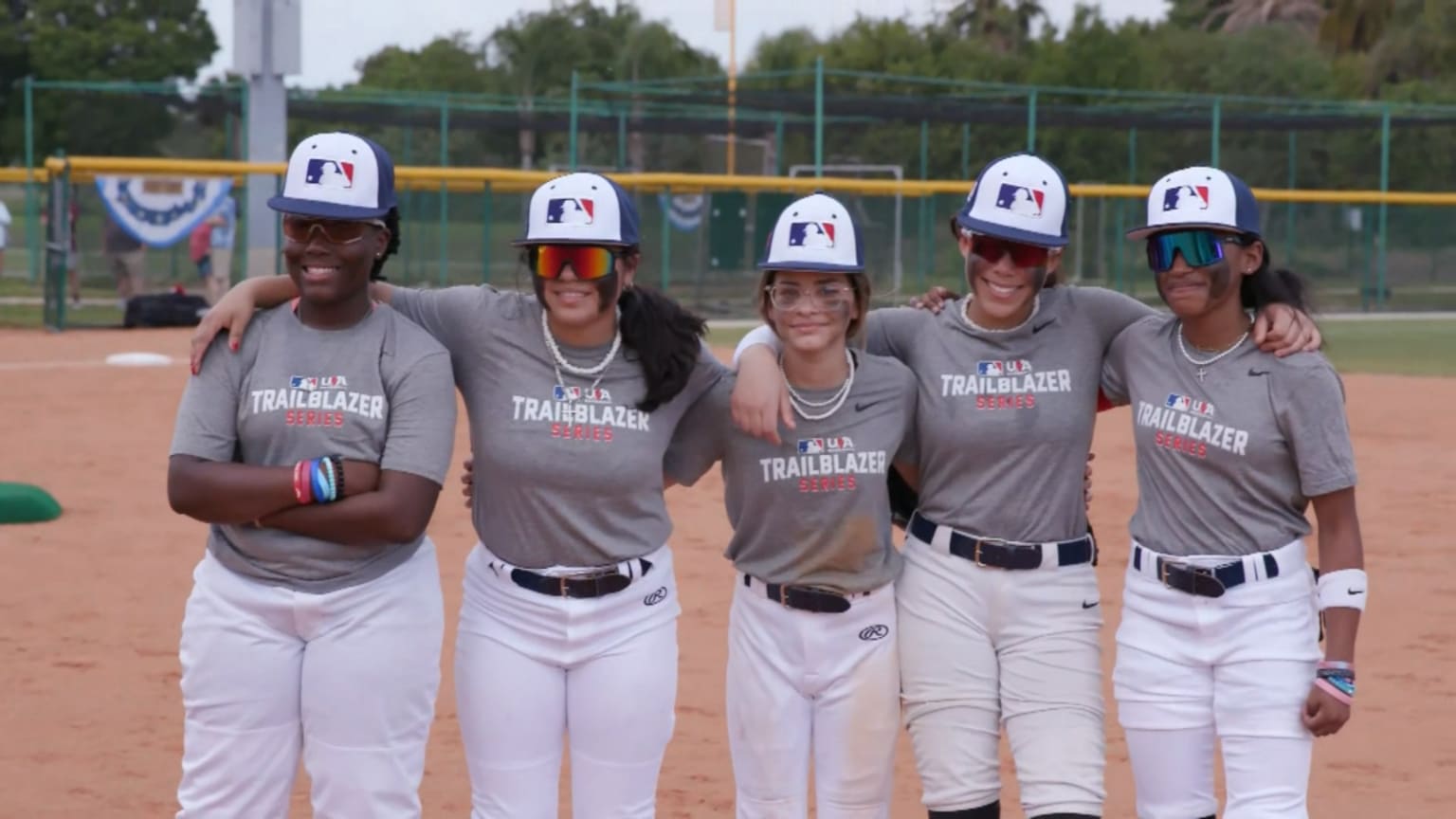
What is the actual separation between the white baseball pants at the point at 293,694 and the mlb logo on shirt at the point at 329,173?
91 centimetres

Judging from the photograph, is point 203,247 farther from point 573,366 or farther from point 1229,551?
point 1229,551

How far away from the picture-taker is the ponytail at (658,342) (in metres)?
4.41

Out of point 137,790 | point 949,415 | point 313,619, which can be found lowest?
point 137,790

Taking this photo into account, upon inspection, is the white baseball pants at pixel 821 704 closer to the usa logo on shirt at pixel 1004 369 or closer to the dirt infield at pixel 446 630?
the usa logo on shirt at pixel 1004 369

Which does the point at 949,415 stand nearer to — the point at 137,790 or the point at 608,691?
the point at 608,691

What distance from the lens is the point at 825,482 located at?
451 cm

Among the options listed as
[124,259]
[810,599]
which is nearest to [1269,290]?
[810,599]

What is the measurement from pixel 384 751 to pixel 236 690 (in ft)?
1.18

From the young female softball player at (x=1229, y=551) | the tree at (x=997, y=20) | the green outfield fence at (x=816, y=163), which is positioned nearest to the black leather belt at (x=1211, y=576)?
the young female softball player at (x=1229, y=551)

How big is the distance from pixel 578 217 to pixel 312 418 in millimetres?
780

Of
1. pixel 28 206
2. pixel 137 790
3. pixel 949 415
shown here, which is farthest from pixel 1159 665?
pixel 28 206

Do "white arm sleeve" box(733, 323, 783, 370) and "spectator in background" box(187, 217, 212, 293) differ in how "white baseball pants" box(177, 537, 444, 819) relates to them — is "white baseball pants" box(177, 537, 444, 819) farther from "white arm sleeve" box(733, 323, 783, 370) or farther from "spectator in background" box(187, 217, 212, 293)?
"spectator in background" box(187, 217, 212, 293)

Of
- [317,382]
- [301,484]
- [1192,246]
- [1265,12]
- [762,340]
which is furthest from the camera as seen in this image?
[1265,12]

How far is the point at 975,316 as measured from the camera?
4734 mm
